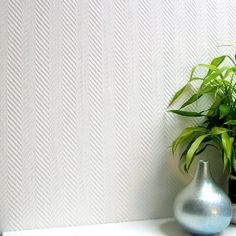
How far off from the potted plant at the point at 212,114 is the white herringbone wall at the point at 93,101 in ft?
0.18

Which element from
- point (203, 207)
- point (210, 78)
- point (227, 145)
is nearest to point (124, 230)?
point (203, 207)

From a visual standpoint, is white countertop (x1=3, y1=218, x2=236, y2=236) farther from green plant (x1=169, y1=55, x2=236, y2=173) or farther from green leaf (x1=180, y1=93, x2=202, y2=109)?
green leaf (x1=180, y1=93, x2=202, y2=109)

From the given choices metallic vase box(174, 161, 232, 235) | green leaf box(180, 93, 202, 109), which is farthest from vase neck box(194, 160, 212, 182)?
green leaf box(180, 93, 202, 109)

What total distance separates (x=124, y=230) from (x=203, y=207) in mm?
274

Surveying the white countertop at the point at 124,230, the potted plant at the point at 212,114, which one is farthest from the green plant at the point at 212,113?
the white countertop at the point at 124,230

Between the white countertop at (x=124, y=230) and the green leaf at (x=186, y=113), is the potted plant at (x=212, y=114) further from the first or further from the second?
the white countertop at (x=124, y=230)

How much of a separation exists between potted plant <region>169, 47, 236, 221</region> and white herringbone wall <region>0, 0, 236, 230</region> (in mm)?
54

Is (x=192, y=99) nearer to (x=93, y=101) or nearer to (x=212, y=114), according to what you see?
(x=212, y=114)

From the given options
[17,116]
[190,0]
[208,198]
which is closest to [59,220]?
[17,116]

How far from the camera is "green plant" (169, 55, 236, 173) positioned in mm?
1090

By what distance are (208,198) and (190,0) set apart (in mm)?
675

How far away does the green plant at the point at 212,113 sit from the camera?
42.9 inches

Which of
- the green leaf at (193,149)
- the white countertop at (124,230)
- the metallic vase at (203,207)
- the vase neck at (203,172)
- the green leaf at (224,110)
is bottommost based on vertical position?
the white countertop at (124,230)

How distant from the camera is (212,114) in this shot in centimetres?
118
